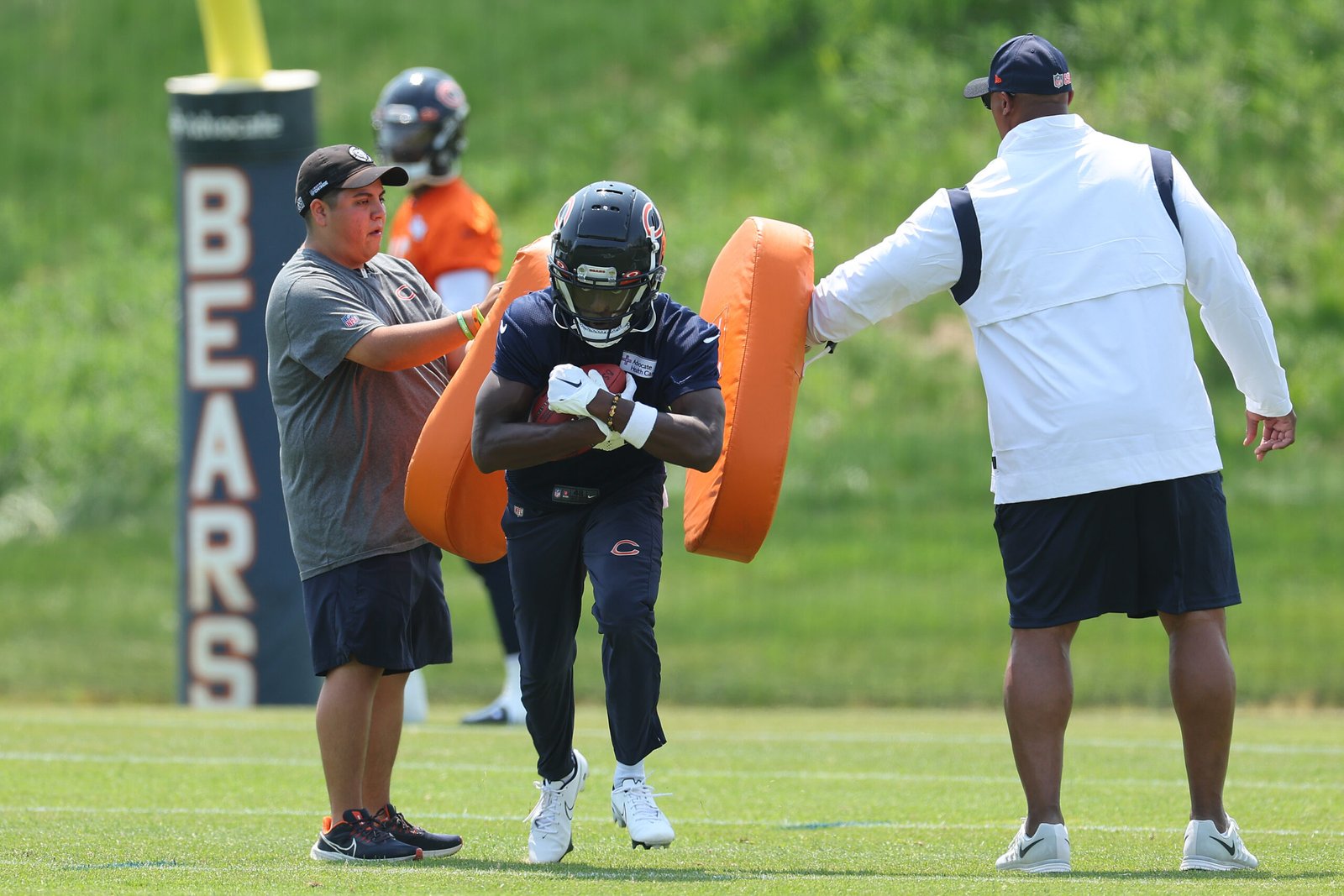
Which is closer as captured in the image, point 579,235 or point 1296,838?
point 579,235

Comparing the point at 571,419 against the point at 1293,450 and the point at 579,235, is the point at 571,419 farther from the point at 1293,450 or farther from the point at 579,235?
the point at 1293,450

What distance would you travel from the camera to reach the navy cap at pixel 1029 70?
545 cm

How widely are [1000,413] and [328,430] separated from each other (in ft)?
6.41

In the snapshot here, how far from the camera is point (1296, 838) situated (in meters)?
5.84

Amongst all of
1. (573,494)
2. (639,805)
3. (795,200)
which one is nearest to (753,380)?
(573,494)

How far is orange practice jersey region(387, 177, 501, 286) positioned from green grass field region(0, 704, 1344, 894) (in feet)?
7.12

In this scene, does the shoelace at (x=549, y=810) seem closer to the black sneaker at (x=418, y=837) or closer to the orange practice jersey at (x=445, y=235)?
the black sneaker at (x=418, y=837)

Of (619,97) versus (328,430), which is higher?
(619,97)

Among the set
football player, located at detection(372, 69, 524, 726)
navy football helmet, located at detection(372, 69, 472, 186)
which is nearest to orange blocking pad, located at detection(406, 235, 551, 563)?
football player, located at detection(372, 69, 524, 726)

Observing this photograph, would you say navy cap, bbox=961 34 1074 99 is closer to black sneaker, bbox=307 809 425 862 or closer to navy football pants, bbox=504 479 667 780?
navy football pants, bbox=504 479 667 780

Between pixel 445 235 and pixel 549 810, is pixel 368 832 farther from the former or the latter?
pixel 445 235

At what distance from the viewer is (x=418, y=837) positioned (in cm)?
556

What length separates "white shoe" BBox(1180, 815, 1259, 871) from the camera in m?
5.16

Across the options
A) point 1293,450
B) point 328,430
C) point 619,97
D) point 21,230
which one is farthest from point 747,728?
point 21,230
